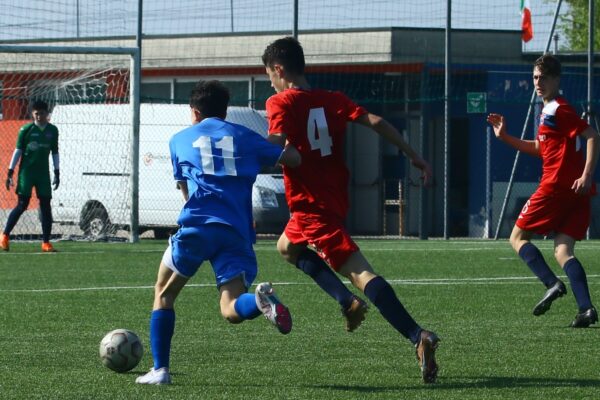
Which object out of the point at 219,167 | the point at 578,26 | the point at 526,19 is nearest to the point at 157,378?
the point at 219,167

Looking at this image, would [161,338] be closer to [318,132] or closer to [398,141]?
[318,132]

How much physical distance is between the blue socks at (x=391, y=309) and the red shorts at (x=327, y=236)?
301mm

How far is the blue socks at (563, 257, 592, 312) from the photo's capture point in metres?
9.84

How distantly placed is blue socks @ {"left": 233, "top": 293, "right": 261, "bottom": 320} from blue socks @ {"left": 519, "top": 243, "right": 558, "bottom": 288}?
3.56 meters

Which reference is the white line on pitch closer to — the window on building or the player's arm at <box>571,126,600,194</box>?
the player's arm at <box>571,126,600,194</box>

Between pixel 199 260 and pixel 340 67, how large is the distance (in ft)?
65.5

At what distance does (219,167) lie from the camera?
725 centimetres

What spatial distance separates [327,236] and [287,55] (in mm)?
1034

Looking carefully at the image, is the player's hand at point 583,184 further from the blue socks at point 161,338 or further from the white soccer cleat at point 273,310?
the blue socks at point 161,338

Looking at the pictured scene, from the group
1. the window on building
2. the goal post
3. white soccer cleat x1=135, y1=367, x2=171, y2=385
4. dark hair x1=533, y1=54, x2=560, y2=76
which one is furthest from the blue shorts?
the window on building

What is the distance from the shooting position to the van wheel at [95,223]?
23.4m

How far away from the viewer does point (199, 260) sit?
7.21 m

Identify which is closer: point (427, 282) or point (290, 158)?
point (290, 158)

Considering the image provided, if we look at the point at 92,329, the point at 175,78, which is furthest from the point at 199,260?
the point at 175,78
